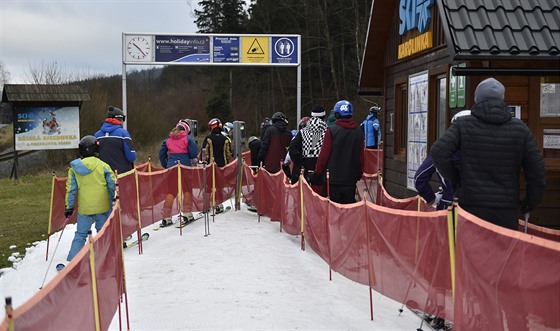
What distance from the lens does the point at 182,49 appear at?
20.1m

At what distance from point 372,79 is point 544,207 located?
5708mm

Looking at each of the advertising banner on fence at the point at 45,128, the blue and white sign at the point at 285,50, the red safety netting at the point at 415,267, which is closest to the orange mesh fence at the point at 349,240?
the red safety netting at the point at 415,267

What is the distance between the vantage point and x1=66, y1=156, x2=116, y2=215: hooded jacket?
321 inches

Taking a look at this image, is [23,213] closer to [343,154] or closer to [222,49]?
[222,49]

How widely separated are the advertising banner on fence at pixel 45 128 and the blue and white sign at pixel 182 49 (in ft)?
20.9

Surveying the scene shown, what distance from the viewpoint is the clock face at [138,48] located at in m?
19.3

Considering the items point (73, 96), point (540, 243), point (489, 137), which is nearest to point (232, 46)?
point (73, 96)

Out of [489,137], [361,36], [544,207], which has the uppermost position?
[361,36]

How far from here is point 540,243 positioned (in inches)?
126

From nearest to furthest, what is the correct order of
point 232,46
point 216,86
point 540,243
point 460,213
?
point 540,243 < point 460,213 < point 232,46 < point 216,86

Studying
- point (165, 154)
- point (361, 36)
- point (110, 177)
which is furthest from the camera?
point (361, 36)

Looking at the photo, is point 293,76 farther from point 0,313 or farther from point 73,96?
point 0,313

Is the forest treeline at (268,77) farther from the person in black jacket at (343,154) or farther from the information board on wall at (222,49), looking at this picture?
the person in black jacket at (343,154)

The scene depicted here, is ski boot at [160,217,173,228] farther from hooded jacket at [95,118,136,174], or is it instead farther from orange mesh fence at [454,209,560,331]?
orange mesh fence at [454,209,560,331]
